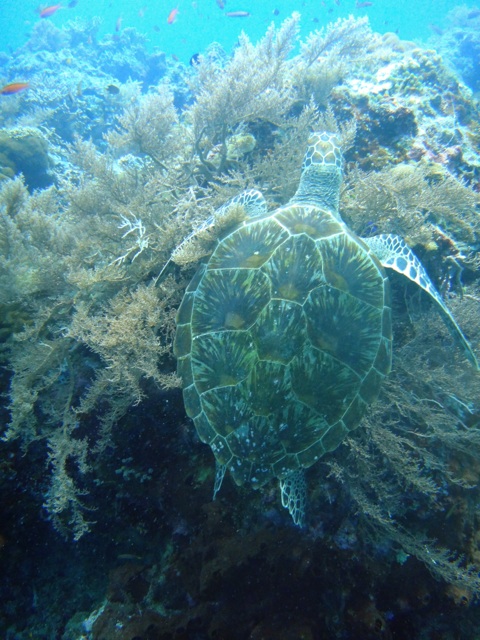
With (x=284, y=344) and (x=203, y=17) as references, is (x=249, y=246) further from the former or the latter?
(x=203, y=17)

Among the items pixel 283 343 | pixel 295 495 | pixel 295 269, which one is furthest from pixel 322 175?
pixel 295 495

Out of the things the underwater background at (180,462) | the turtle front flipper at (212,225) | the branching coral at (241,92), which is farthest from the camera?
the branching coral at (241,92)

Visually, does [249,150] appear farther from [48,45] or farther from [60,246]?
[48,45]

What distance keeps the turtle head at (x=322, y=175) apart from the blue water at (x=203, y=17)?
55905mm

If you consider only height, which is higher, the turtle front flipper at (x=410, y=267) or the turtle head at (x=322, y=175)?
the turtle head at (x=322, y=175)

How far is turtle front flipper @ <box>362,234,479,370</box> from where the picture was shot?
9.29 ft

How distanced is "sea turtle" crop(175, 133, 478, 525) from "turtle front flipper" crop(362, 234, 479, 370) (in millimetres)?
349

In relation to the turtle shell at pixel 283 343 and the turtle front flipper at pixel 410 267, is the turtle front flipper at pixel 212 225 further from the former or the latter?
the turtle front flipper at pixel 410 267

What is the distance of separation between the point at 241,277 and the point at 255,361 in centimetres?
68

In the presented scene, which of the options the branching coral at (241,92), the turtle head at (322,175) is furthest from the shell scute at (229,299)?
the branching coral at (241,92)

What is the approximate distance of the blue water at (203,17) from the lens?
159ft

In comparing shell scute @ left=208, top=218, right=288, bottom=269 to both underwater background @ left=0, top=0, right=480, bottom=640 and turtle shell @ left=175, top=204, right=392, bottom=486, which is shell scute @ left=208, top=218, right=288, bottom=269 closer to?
turtle shell @ left=175, top=204, right=392, bottom=486

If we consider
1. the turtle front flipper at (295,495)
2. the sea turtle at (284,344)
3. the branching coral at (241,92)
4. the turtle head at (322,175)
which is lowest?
the turtle front flipper at (295,495)

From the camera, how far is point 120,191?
3609 mm
